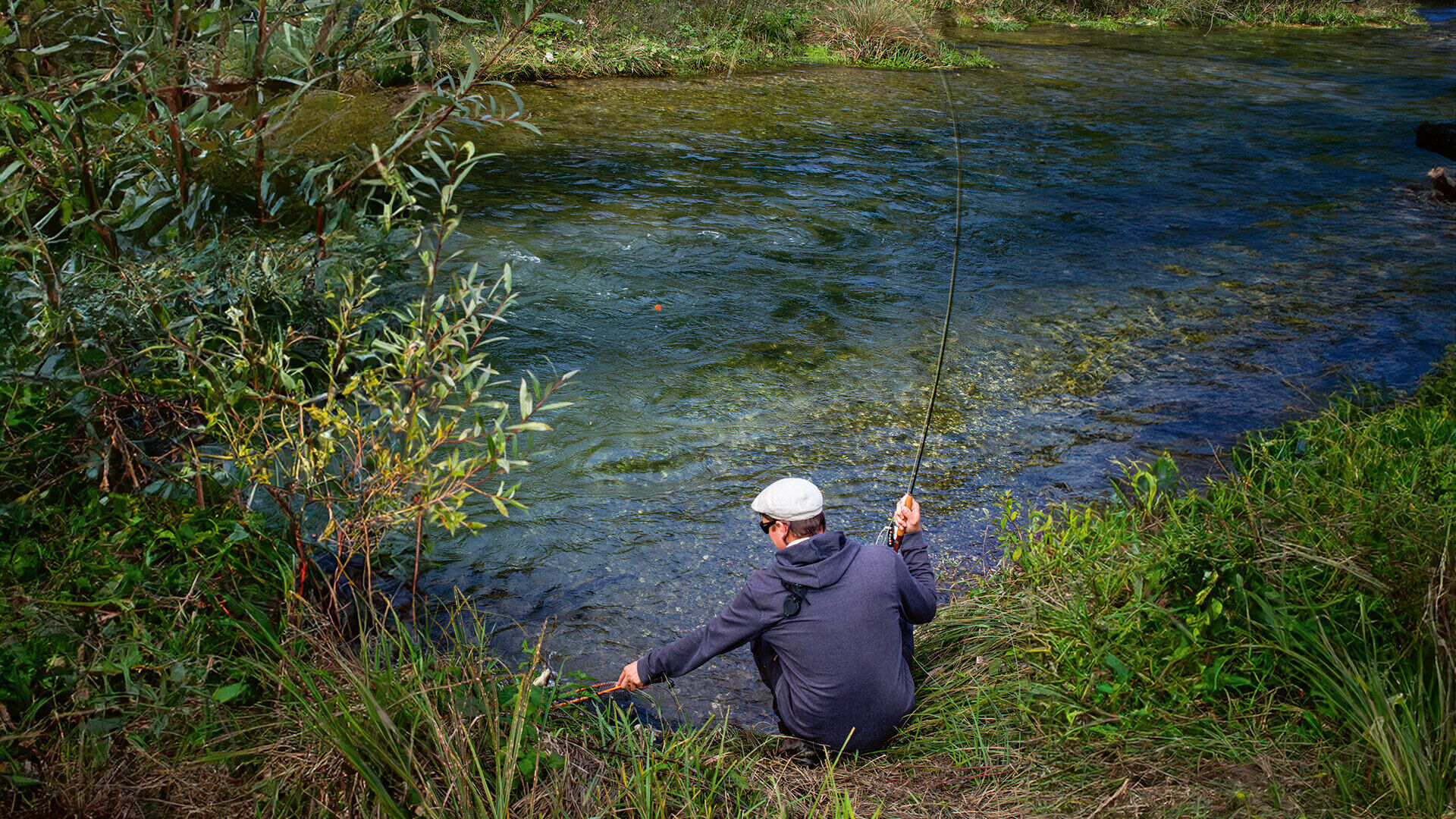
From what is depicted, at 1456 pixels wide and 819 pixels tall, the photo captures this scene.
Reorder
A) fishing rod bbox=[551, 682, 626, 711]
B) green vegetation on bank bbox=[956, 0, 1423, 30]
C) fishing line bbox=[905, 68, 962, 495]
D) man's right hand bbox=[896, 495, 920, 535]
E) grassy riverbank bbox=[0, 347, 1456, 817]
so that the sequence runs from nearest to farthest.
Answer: grassy riverbank bbox=[0, 347, 1456, 817]
fishing rod bbox=[551, 682, 626, 711]
man's right hand bbox=[896, 495, 920, 535]
fishing line bbox=[905, 68, 962, 495]
green vegetation on bank bbox=[956, 0, 1423, 30]

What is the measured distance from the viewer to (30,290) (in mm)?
3367

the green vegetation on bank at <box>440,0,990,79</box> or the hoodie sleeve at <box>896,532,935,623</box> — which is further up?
the green vegetation on bank at <box>440,0,990,79</box>

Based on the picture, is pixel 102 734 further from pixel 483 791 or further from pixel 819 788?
pixel 819 788

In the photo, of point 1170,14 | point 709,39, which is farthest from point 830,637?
point 1170,14

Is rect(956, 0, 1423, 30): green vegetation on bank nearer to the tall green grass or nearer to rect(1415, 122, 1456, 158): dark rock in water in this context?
rect(1415, 122, 1456, 158): dark rock in water

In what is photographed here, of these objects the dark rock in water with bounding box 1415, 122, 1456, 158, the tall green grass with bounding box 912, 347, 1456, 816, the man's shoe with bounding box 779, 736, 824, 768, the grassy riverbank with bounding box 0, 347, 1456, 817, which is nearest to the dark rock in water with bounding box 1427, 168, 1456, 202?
the dark rock in water with bounding box 1415, 122, 1456, 158

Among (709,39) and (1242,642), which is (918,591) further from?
(709,39)

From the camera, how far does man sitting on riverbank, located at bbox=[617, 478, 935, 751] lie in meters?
3.26

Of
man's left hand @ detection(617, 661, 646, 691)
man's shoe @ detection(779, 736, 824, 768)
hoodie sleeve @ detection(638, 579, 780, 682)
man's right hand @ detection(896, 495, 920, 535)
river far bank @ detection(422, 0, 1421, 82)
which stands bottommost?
man's shoe @ detection(779, 736, 824, 768)

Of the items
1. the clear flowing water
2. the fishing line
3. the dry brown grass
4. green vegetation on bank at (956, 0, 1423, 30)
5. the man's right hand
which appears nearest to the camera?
the man's right hand

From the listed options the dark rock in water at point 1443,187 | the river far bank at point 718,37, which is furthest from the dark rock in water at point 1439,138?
the river far bank at point 718,37

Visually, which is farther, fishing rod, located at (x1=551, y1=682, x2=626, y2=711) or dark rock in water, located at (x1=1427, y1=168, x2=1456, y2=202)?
dark rock in water, located at (x1=1427, y1=168, x2=1456, y2=202)

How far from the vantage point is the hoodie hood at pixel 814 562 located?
10.6 ft

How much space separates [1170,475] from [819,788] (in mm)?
2400
